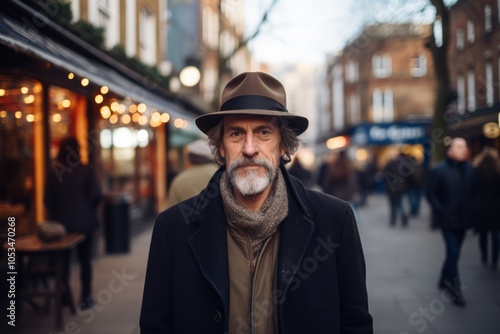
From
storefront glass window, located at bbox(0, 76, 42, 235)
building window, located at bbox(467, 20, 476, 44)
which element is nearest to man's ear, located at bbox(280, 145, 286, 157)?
storefront glass window, located at bbox(0, 76, 42, 235)

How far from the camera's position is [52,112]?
8.51m

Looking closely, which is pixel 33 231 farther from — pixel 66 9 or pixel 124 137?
pixel 124 137

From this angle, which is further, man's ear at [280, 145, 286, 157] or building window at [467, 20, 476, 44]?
building window at [467, 20, 476, 44]

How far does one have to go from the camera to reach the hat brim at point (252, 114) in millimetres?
2041

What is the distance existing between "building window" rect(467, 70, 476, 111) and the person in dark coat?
20.6 m

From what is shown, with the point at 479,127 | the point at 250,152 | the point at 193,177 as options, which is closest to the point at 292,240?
the point at 250,152

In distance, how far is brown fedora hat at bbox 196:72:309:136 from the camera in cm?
209

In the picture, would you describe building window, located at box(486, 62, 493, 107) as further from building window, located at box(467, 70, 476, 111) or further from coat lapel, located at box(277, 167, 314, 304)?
coat lapel, located at box(277, 167, 314, 304)

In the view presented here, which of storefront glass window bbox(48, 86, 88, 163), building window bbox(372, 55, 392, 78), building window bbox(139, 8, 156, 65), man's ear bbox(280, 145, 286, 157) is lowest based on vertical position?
man's ear bbox(280, 145, 286, 157)

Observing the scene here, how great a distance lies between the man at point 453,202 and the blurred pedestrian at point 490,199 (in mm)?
1578

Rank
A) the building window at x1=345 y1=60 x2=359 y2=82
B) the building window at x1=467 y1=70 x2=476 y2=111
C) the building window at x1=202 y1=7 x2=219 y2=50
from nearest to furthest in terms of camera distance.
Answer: the building window at x1=467 y1=70 x2=476 y2=111 < the building window at x1=202 y1=7 x2=219 y2=50 < the building window at x1=345 y1=60 x2=359 y2=82

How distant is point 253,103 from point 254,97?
3 centimetres

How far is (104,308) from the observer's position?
Answer: 5980mm

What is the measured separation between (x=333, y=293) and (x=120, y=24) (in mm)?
11277
